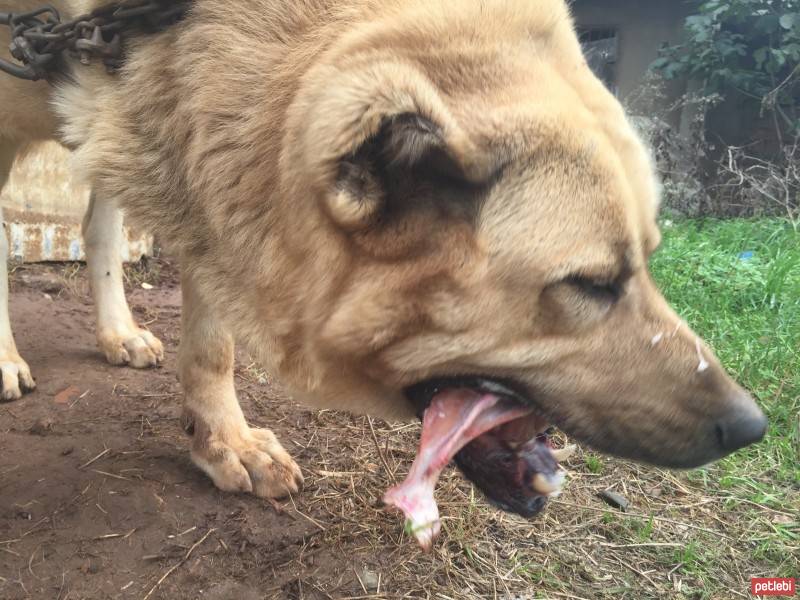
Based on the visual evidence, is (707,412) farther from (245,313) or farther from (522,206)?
(245,313)

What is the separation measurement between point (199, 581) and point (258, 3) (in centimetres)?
159

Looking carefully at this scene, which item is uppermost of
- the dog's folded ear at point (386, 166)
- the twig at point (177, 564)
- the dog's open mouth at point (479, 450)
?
the dog's folded ear at point (386, 166)

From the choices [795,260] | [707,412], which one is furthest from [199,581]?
[795,260]

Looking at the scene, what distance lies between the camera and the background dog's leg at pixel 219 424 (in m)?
2.31

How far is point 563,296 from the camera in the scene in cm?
144

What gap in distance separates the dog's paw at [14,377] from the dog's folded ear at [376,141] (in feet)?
6.82

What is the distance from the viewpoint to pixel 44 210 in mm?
4562

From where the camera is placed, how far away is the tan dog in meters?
1.42

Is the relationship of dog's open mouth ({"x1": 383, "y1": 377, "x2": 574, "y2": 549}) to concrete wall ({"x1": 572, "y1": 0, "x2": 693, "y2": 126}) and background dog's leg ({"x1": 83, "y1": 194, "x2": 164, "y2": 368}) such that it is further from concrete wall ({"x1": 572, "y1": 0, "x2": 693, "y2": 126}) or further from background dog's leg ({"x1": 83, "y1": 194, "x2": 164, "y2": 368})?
concrete wall ({"x1": 572, "y1": 0, "x2": 693, "y2": 126})

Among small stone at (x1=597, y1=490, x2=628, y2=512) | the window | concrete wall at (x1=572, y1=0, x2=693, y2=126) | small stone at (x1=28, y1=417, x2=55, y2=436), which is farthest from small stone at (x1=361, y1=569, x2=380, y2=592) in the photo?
the window

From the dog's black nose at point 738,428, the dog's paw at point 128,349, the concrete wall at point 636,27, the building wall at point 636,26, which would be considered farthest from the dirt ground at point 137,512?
the building wall at point 636,26

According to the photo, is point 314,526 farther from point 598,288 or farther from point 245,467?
point 598,288

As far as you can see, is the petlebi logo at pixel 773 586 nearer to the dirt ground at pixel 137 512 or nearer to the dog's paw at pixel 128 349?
the dirt ground at pixel 137 512

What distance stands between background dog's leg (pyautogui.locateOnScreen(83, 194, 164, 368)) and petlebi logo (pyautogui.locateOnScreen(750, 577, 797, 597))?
8.90 ft
